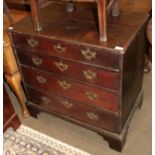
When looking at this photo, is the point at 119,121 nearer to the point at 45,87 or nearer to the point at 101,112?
the point at 101,112

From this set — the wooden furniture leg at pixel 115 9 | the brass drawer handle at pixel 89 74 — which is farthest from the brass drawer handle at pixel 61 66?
the wooden furniture leg at pixel 115 9

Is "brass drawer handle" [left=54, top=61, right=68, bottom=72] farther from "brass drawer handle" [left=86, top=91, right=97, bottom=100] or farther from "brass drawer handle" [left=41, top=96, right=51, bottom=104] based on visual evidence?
"brass drawer handle" [left=41, top=96, right=51, bottom=104]

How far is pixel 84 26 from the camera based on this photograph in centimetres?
127

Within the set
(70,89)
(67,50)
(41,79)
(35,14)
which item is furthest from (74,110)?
(35,14)

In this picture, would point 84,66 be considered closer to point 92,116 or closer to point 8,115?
point 92,116

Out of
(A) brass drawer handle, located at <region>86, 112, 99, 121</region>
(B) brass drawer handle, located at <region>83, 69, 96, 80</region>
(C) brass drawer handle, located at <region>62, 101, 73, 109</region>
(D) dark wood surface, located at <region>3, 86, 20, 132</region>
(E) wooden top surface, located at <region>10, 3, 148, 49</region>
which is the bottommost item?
(D) dark wood surface, located at <region>3, 86, 20, 132</region>

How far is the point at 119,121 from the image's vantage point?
1.31 metres

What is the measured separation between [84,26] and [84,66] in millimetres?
224

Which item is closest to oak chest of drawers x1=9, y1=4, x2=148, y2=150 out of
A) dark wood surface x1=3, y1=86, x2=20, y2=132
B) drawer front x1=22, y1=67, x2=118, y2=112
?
drawer front x1=22, y1=67, x2=118, y2=112

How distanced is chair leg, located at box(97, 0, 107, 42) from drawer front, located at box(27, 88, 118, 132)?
45 centimetres

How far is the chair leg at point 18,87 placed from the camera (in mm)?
1637

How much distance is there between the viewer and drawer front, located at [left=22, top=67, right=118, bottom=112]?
1264 millimetres

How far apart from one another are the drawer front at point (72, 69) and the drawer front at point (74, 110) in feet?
0.68

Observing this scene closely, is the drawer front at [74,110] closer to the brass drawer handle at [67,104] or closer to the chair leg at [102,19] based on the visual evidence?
the brass drawer handle at [67,104]
